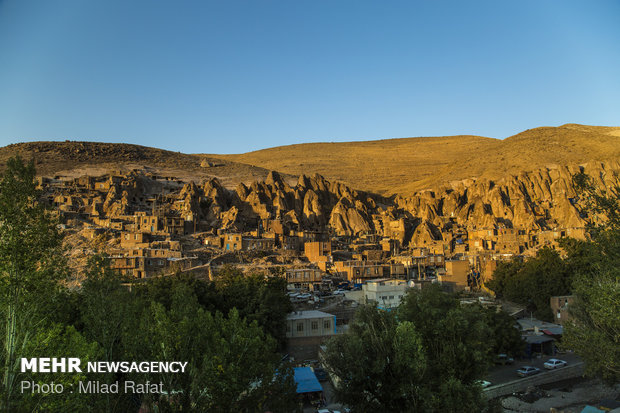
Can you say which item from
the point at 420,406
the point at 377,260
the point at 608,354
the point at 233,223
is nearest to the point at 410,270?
the point at 377,260

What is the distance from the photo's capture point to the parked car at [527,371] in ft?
87.1

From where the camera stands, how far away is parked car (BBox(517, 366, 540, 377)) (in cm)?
2656

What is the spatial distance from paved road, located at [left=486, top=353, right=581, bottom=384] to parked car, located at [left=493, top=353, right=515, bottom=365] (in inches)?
12.3

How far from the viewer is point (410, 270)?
50438 mm

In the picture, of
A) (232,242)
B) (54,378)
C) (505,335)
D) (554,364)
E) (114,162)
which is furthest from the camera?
(114,162)

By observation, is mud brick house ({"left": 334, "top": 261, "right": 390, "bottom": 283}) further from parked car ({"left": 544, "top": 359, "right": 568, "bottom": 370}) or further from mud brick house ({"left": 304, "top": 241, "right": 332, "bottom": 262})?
parked car ({"left": 544, "top": 359, "right": 568, "bottom": 370})

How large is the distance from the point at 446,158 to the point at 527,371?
14999 cm

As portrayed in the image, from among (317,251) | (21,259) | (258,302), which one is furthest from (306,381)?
(317,251)

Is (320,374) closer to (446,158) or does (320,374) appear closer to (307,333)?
(307,333)

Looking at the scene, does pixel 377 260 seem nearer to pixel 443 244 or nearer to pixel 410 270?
pixel 410 270

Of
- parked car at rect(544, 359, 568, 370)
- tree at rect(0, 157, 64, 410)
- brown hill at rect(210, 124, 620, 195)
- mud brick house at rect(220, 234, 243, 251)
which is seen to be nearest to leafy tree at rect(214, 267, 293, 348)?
parked car at rect(544, 359, 568, 370)

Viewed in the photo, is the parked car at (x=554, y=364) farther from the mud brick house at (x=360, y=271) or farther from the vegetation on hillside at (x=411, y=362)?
the mud brick house at (x=360, y=271)

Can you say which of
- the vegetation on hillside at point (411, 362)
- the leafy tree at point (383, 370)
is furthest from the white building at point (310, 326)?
the leafy tree at point (383, 370)

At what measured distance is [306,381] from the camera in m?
23.9
